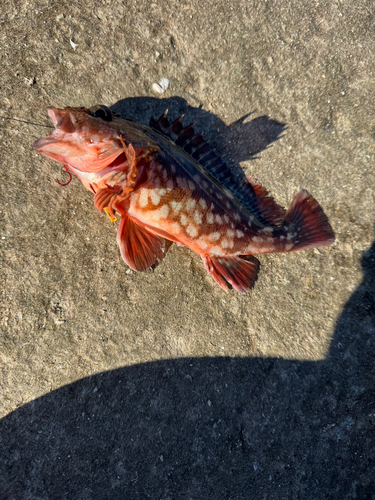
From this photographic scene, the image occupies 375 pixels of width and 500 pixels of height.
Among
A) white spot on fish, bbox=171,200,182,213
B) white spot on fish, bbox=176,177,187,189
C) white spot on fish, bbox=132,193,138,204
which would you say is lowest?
white spot on fish, bbox=171,200,182,213

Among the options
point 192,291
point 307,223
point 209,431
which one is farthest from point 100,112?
point 209,431

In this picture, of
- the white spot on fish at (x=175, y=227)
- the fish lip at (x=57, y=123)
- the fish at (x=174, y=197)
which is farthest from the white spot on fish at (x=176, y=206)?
the fish lip at (x=57, y=123)

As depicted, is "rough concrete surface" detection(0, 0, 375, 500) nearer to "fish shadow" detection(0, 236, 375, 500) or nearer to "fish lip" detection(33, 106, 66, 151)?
"fish shadow" detection(0, 236, 375, 500)

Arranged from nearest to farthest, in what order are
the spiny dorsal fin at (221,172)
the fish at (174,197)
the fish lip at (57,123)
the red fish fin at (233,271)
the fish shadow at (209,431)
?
the fish lip at (57,123) → the fish at (174,197) → the fish shadow at (209,431) → the spiny dorsal fin at (221,172) → the red fish fin at (233,271)

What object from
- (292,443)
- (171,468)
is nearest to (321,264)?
(292,443)

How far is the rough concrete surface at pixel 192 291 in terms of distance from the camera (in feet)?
9.12

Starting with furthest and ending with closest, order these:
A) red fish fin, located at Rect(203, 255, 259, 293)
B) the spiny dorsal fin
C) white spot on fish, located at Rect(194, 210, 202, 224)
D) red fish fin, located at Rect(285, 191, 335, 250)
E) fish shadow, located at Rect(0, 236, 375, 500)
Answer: red fish fin, located at Rect(285, 191, 335, 250), red fish fin, located at Rect(203, 255, 259, 293), the spiny dorsal fin, white spot on fish, located at Rect(194, 210, 202, 224), fish shadow, located at Rect(0, 236, 375, 500)

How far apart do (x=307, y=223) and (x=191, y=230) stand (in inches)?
56.2

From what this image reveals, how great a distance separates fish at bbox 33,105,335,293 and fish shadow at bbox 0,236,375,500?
3.54 feet

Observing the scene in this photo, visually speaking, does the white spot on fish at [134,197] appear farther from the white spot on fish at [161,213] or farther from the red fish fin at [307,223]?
the red fish fin at [307,223]

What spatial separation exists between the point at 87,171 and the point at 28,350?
5.86ft

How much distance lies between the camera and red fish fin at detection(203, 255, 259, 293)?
3.17 meters

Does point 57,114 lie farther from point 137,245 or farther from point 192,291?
point 192,291

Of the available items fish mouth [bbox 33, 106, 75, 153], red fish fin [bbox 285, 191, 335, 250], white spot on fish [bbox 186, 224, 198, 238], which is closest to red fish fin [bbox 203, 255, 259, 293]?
white spot on fish [bbox 186, 224, 198, 238]
